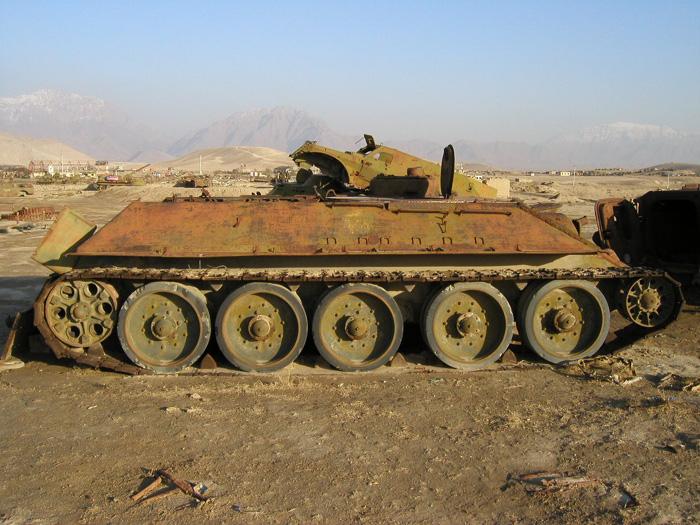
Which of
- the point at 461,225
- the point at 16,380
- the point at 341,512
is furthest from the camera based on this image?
the point at 461,225

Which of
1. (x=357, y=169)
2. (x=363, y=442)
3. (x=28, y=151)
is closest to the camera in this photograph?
(x=363, y=442)

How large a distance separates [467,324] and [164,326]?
13.0ft

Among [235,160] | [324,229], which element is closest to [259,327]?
[324,229]

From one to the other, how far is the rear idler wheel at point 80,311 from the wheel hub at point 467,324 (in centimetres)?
455

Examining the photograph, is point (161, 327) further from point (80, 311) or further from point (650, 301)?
point (650, 301)

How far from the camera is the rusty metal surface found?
27.9 ft

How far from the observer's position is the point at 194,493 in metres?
5.35

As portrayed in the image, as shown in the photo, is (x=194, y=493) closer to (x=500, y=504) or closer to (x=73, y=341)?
(x=500, y=504)

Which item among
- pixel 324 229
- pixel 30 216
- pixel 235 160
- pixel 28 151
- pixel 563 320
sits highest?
pixel 28 151

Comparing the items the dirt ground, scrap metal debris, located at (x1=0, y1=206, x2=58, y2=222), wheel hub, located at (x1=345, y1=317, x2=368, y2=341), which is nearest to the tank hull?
wheel hub, located at (x1=345, y1=317, x2=368, y2=341)

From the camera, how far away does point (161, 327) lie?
8.48 meters

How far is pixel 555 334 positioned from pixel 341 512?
514 cm

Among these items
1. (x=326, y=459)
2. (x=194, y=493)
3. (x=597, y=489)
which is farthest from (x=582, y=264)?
(x=194, y=493)

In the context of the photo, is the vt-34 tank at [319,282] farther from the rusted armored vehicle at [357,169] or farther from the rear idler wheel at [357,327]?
the rusted armored vehicle at [357,169]
